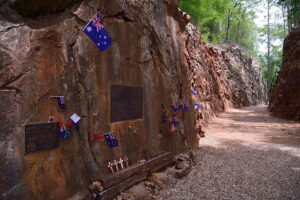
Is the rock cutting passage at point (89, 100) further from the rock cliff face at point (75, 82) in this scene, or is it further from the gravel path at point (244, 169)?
the gravel path at point (244, 169)

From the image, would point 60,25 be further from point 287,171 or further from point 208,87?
point 208,87

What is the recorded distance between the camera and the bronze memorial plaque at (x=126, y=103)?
4.66 meters

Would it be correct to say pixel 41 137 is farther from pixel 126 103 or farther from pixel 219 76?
pixel 219 76

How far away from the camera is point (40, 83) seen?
3.42 metres

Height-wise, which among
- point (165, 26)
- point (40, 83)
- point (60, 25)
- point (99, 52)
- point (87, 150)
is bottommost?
point (87, 150)

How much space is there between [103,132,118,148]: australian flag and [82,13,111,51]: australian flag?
4.82 feet

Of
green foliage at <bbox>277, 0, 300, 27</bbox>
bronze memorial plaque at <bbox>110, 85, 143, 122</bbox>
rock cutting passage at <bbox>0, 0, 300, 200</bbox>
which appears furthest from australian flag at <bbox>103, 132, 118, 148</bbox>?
green foliage at <bbox>277, 0, 300, 27</bbox>

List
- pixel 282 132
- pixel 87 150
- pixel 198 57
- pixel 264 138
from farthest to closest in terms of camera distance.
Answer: pixel 198 57 → pixel 282 132 → pixel 264 138 → pixel 87 150

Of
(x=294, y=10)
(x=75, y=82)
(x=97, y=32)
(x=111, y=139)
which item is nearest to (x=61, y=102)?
(x=75, y=82)

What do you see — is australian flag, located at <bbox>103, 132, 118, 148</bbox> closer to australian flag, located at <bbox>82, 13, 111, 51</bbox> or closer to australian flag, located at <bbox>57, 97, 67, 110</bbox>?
australian flag, located at <bbox>57, 97, 67, 110</bbox>

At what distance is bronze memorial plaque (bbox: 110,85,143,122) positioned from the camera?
15.3 ft

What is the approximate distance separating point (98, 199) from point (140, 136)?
178cm

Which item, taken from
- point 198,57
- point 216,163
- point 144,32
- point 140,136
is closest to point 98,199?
point 140,136

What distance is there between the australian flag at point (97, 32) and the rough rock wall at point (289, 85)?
1398 centimetres
